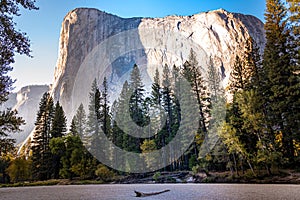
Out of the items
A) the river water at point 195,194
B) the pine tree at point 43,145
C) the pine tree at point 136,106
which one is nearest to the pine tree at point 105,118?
the pine tree at point 136,106

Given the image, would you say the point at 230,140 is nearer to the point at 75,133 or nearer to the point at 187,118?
the point at 187,118

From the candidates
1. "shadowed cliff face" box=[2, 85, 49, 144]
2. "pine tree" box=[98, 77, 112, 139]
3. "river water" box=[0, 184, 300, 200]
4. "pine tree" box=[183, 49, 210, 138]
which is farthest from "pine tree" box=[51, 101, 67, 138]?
"shadowed cliff face" box=[2, 85, 49, 144]

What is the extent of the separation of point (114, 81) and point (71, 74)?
62.0 ft

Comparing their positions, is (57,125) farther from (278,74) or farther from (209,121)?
(278,74)

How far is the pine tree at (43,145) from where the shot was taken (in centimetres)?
3266

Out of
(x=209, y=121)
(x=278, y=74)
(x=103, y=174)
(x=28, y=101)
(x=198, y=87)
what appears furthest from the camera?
(x=28, y=101)

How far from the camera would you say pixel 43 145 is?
35.5 metres

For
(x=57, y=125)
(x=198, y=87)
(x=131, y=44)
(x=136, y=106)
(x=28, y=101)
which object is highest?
(x=131, y=44)

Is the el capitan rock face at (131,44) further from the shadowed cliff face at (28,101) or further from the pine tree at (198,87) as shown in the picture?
the pine tree at (198,87)

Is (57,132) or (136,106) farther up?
(136,106)

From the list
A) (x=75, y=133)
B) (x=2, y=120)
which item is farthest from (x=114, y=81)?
(x=2, y=120)

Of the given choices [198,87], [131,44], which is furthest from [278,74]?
[131,44]

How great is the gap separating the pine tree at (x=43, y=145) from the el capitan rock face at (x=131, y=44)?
56875 millimetres

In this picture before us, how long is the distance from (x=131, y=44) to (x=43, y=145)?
315 ft
